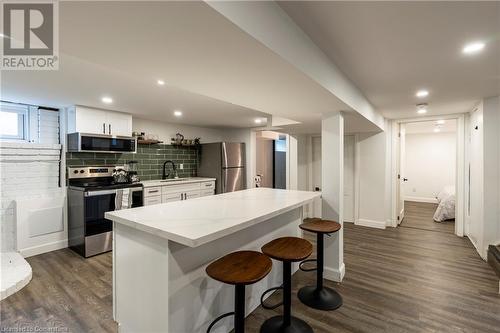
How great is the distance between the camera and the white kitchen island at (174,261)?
1485mm

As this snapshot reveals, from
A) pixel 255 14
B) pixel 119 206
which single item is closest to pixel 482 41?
pixel 255 14

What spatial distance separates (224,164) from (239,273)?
157 inches

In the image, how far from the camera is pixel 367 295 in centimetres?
246

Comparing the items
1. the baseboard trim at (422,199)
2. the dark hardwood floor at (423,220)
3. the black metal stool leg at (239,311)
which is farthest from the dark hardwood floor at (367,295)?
the baseboard trim at (422,199)

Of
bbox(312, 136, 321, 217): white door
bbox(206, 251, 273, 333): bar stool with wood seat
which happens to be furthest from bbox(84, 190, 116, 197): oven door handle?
bbox(312, 136, 321, 217): white door

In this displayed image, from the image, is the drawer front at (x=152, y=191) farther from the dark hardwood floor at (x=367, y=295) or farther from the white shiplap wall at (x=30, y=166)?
the white shiplap wall at (x=30, y=166)

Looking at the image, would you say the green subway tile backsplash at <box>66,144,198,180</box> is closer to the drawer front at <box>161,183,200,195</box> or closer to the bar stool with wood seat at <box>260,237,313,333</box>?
the drawer front at <box>161,183,200,195</box>

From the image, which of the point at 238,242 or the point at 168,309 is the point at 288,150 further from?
the point at 168,309

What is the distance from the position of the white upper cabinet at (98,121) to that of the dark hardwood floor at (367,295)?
185 cm

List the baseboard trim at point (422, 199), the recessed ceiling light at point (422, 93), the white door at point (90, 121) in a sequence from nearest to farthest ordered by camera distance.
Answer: the recessed ceiling light at point (422, 93)
the white door at point (90, 121)
the baseboard trim at point (422, 199)

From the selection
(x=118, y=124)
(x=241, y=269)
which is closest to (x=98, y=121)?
(x=118, y=124)

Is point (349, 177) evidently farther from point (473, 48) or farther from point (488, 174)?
point (473, 48)

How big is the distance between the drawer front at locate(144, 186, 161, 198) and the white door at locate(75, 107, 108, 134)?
1.12 m

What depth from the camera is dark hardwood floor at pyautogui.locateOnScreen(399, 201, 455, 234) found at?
481 centimetres
